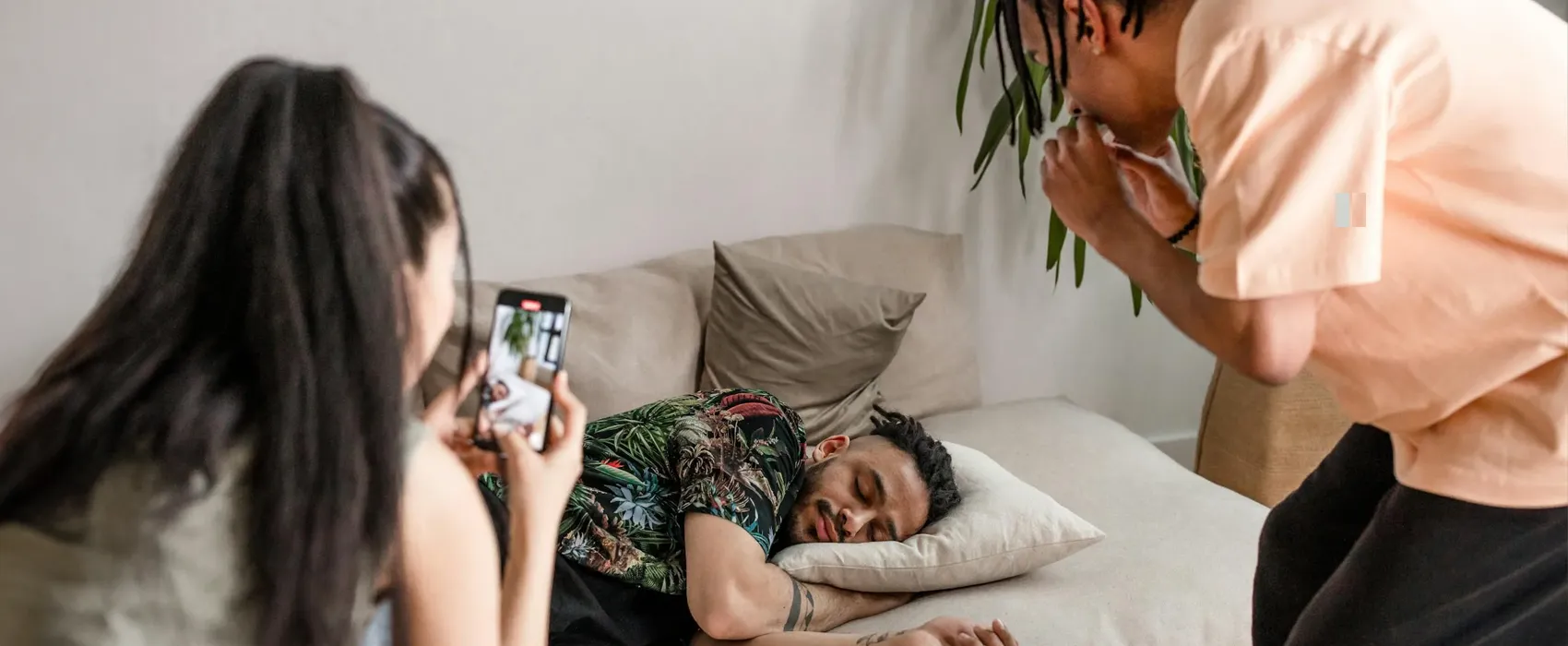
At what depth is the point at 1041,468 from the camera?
73.4 inches

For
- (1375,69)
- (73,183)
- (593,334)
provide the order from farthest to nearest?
1. (593,334)
2. (73,183)
3. (1375,69)

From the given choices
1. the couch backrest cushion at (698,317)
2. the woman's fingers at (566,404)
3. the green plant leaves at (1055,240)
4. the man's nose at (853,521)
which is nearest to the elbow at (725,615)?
the man's nose at (853,521)

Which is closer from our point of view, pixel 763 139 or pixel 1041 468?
pixel 1041 468

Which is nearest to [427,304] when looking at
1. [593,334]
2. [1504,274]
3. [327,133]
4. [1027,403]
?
[327,133]

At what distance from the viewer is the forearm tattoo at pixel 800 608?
4.56 ft

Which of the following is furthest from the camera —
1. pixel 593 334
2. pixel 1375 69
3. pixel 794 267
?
pixel 794 267

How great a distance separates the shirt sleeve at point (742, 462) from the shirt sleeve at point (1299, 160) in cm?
84

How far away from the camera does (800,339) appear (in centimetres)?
187

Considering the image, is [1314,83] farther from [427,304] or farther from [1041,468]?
[1041,468]

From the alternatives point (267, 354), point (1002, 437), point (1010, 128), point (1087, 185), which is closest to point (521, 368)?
point (267, 354)

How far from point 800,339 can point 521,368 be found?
1.15 meters

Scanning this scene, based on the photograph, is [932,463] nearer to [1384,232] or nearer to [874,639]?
[874,639]

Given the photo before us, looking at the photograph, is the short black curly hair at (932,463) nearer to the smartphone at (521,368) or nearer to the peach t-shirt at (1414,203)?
the peach t-shirt at (1414,203)

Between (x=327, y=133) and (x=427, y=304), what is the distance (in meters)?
0.12
